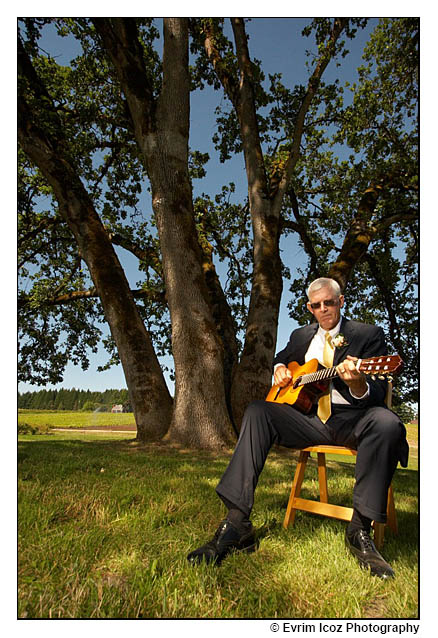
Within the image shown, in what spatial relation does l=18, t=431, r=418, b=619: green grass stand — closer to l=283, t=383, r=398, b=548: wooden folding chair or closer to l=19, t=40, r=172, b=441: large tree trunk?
l=283, t=383, r=398, b=548: wooden folding chair

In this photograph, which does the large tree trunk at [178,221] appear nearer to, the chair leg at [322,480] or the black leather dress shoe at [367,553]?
the chair leg at [322,480]

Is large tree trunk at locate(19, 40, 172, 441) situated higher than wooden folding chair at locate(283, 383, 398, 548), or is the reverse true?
large tree trunk at locate(19, 40, 172, 441)

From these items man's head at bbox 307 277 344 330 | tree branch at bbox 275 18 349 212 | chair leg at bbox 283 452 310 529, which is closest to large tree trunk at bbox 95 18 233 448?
tree branch at bbox 275 18 349 212

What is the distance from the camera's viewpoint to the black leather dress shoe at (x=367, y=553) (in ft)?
6.23

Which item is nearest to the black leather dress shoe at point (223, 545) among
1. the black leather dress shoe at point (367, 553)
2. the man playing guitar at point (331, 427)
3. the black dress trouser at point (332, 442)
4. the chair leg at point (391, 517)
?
the man playing guitar at point (331, 427)

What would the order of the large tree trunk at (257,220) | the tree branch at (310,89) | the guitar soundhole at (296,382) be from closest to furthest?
1. the guitar soundhole at (296,382)
2. the large tree trunk at (257,220)
3. the tree branch at (310,89)

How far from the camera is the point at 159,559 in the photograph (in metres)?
1.81

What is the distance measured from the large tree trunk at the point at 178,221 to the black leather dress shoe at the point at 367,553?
3424 millimetres

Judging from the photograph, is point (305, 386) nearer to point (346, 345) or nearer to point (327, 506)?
point (346, 345)

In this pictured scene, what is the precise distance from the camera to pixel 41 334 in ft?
21.8

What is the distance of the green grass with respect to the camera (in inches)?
60.5

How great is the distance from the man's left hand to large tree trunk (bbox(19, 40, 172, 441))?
4.05 meters

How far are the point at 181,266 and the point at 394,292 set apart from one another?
5.68m

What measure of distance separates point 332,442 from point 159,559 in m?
1.39
